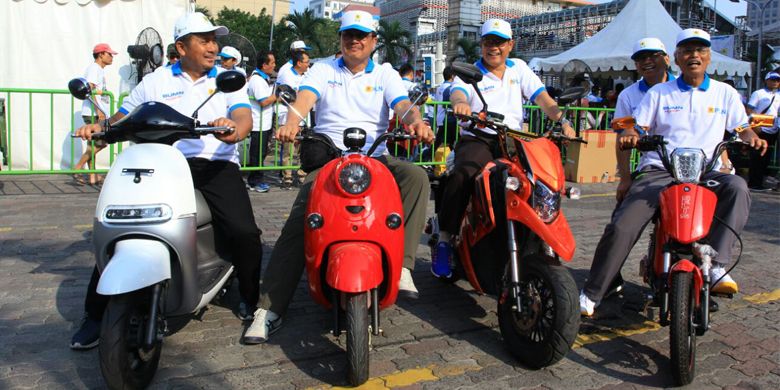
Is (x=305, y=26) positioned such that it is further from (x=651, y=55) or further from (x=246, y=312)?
(x=246, y=312)

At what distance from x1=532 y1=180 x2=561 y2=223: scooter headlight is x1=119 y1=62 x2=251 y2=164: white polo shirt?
1796 mm

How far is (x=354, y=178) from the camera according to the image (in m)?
3.31

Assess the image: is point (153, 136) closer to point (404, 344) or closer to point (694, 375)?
point (404, 344)

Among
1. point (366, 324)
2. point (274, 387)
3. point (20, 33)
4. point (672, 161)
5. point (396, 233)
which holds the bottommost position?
point (274, 387)

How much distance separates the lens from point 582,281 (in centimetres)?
521

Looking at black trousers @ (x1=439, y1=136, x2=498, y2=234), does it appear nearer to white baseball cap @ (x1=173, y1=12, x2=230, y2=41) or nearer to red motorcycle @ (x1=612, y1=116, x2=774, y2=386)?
red motorcycle @ (x1=612, y1=116, x2=774, y2=386)

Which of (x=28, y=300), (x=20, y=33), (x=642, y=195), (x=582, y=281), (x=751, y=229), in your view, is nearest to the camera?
(x=642, y=195)

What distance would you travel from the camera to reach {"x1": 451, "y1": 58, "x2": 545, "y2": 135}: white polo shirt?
4.80 m

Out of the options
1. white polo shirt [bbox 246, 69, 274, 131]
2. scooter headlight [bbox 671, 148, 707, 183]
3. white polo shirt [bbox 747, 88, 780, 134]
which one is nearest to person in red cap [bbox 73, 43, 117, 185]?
white polo shirt [bbox 246, 69, 274, 131]

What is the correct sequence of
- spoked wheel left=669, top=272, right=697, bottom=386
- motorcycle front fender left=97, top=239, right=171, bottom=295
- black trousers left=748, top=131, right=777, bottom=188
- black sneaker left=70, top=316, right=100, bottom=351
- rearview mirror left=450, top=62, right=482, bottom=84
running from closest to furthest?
motorcycle front fender left=97, top=239, right=171, bottom=295 → spoked wheel left=669, top=272, right=697, bottom=386 → black sneaker left=70, top=316, right=100, bottom=351 → rearview mirror left=450, top=62, right=482, bottom=84 → black trousers left=748, top=131, right=777, bottom=188

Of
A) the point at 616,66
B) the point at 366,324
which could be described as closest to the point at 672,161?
the point at 366,324

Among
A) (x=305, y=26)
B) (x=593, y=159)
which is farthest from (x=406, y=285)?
(x=305, y=26)

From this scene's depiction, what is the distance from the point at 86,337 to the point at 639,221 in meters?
3.12

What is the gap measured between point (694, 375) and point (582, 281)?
70.8 inches
